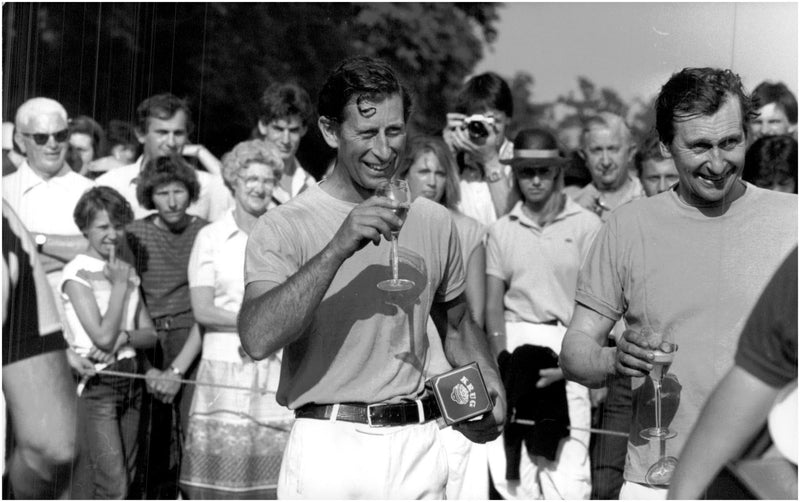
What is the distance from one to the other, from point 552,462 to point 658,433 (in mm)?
2551

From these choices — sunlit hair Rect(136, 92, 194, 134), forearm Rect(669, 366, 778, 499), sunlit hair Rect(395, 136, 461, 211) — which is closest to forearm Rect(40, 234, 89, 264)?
sunlit hair Rect(136, 92, 194, 134)

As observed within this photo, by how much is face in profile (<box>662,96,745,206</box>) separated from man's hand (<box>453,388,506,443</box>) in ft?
2.99

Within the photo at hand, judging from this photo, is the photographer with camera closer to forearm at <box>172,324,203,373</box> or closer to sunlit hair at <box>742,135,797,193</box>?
sunlit hair at <box>742,135,797,193</box>

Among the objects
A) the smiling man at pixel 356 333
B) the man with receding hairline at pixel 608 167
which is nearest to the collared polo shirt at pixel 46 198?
the man with receding hairline at pixel 608 167

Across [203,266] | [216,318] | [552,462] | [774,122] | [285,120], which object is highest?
[774,122]

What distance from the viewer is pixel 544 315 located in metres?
6.44

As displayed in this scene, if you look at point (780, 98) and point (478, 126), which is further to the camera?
point (780, 98)

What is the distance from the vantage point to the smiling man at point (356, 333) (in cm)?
392

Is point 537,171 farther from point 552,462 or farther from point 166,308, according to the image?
point 166,308

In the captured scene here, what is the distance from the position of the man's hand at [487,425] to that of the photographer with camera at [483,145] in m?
2.89

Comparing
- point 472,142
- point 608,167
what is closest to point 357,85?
point 472,142

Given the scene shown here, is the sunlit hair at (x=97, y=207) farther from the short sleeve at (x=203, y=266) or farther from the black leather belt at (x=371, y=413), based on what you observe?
the black leather belt at (x=371, y=413)

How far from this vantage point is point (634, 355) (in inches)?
148

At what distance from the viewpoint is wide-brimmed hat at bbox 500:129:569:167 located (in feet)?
21.8
